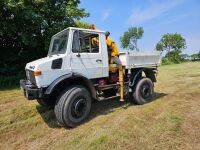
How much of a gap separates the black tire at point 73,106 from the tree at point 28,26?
7759 mm

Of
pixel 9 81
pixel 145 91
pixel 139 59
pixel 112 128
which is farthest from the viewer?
pixel 9 81

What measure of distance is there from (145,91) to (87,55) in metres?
2.61

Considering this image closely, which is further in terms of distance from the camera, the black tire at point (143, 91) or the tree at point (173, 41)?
the tree at point (173, 41)

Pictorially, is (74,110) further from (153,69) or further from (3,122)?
(153,69)

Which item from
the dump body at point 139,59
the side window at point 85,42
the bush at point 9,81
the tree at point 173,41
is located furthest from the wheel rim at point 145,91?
the tree at point 173,41

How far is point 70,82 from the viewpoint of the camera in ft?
15.6

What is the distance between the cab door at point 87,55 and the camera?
4.68 metres

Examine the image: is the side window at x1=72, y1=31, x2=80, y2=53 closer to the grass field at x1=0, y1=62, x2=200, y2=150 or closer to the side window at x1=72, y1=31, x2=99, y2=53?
Answer: the side window at x1=72, y1=31, x2=99, y2=53

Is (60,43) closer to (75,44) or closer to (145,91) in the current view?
(75,44)

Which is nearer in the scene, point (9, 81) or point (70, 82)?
point (70, 82)

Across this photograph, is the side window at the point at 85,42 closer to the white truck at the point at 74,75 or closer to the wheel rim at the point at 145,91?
the white truck at the point at 74,75

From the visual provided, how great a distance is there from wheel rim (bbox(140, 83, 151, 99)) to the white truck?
13.8 inches

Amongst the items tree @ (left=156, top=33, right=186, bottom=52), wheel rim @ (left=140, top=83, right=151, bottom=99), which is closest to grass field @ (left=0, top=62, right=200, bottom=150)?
wheel rim @ (left=140, top=83, right=151, bottom=99)

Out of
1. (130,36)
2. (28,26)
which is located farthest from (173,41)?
(28,26)
